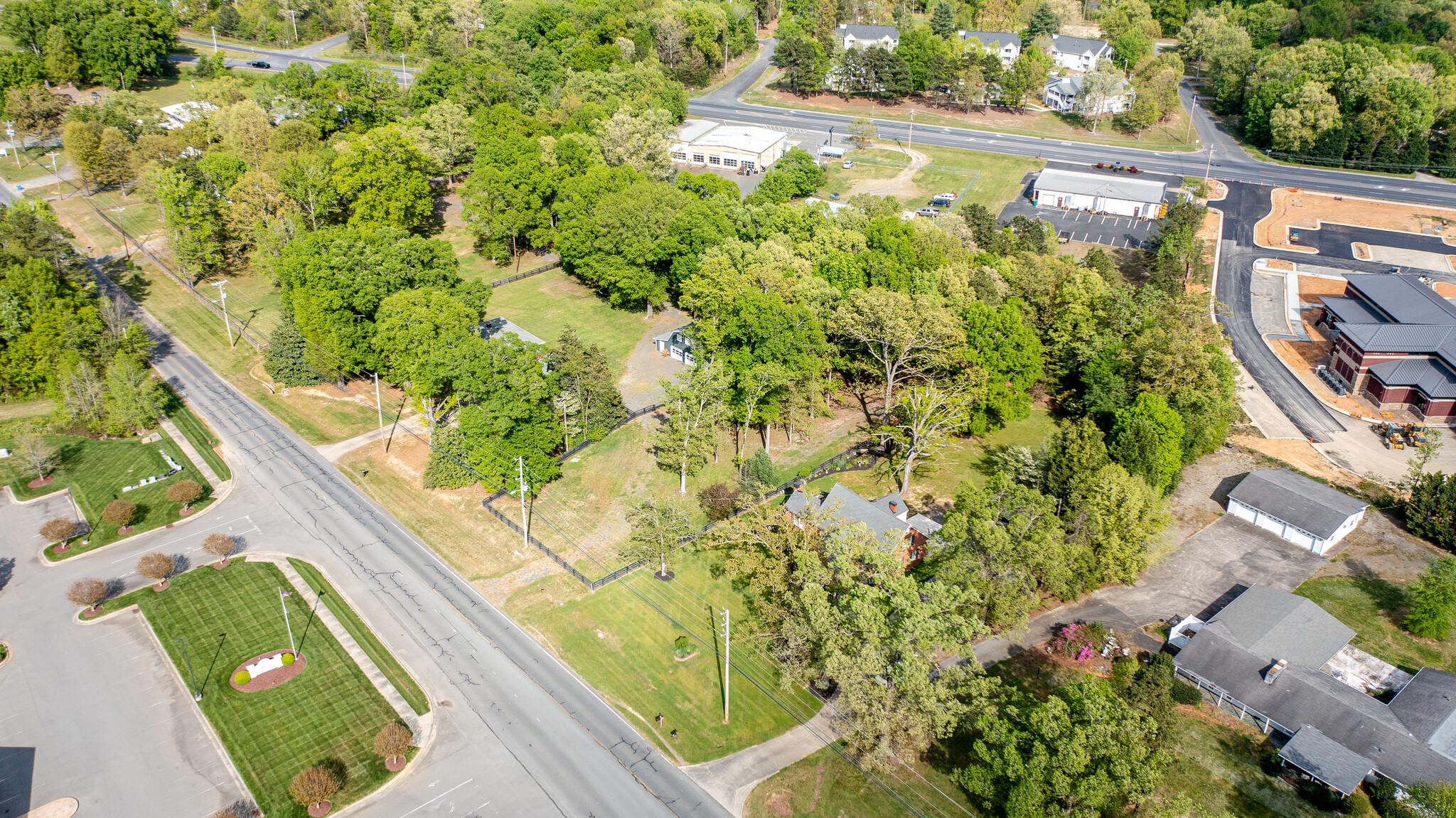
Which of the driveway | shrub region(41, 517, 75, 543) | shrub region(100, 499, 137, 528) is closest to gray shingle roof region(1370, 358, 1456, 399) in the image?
the driveway

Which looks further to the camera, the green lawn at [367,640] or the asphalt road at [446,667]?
the green lawn at [367,640]

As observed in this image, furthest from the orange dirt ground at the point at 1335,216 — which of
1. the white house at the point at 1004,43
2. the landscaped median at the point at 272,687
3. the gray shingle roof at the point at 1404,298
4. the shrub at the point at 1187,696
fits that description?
the landscaped median at the point at 272,687

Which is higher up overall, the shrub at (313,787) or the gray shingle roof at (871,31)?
the gray shingle roof at (871,31)

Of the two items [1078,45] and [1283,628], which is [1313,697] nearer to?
[1283,628]

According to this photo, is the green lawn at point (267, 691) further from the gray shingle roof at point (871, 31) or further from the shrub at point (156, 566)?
the gray shingle roof at point (871, 31)

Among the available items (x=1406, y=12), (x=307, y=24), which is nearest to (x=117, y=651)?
(x=307, y=24)

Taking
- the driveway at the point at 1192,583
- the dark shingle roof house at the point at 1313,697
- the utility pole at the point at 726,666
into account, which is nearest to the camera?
the dark shingle roof house at the point at 1313,697

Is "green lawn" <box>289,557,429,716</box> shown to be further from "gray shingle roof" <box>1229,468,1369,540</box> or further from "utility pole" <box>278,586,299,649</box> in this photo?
"gray shingle roof" <box>1229,468,1369,540</box>
